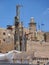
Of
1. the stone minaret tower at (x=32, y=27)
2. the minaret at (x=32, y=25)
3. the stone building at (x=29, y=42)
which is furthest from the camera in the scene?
the minaret at (x=32, y=25)

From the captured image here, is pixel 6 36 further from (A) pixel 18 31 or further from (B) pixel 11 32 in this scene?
(A) pixel 18 31

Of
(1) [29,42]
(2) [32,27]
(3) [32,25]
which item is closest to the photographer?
(1) [29,42]

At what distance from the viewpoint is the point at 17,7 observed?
4300cm

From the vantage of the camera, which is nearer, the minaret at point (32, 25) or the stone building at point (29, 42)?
the stone building at point (29, 42)

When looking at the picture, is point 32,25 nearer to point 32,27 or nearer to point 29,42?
point 32,27

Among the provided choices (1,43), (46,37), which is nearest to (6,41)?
(1,43)

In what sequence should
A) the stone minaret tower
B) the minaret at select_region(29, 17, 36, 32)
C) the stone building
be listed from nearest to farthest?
the stone building, the stone minaret tower, the minaret at select_region(29, 17, 36, 32)

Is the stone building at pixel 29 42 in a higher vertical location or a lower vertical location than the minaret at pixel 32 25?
lower

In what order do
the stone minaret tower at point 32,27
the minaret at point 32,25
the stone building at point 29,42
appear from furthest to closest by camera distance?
the minaret at point 32,25 → the stone minaret tower at point 32,27 → the stone building at point 29,42

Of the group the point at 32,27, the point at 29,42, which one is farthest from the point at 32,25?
the point at 29,42

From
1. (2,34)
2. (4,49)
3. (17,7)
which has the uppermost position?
(17,7)

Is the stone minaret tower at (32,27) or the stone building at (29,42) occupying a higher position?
the stone minaret tower at (32,27)

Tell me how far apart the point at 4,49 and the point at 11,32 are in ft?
21.7

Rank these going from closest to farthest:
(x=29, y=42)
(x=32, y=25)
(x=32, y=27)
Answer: (x=29, y=42)
(x=32, y=25)
(x=32, y=27)
